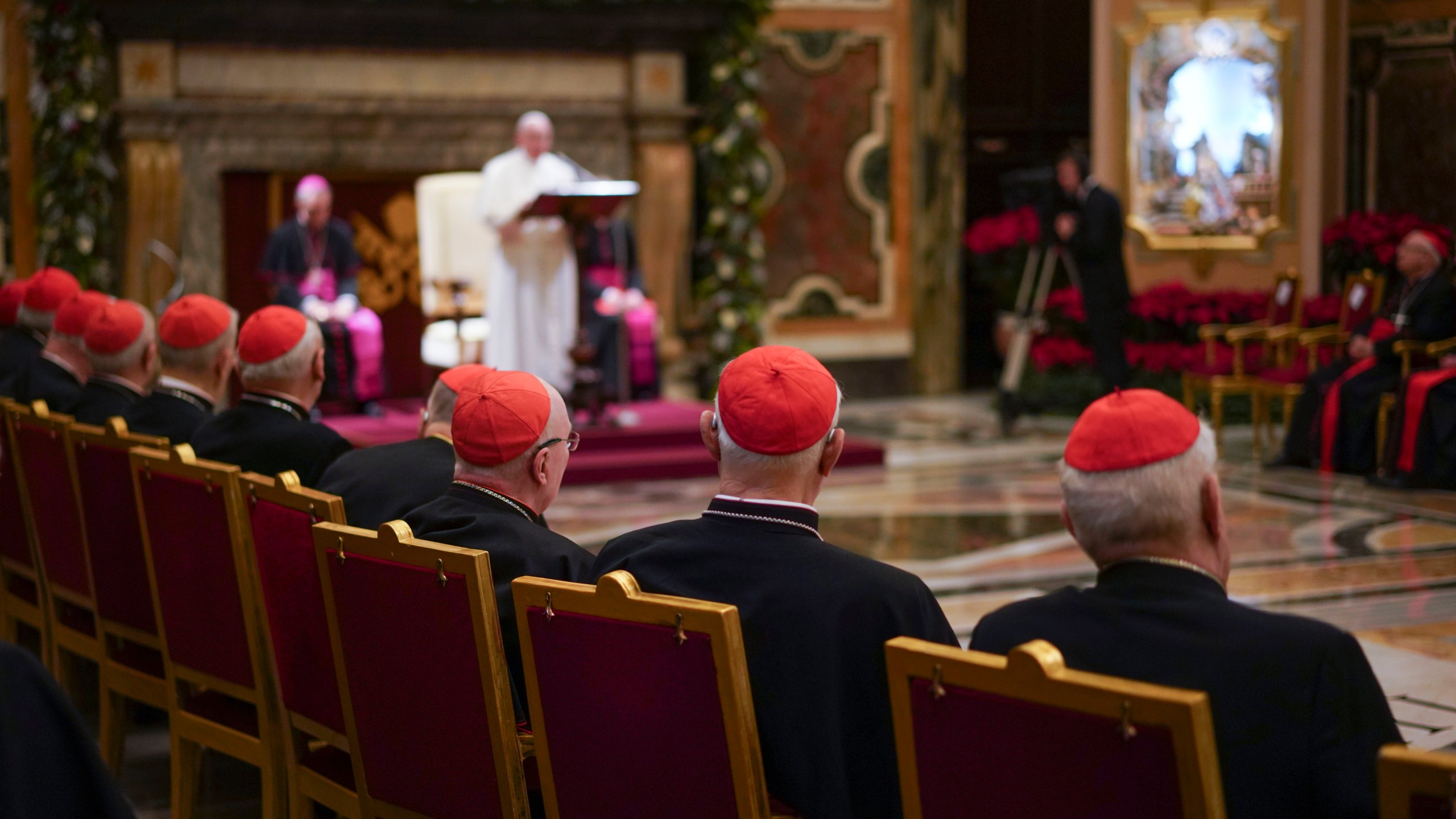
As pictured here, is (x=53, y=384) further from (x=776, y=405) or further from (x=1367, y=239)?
(x=1367, y=239)

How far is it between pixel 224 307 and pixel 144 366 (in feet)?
1.70

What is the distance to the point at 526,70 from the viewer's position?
32.2 ft

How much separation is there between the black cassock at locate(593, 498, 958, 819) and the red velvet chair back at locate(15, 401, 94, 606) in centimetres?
196

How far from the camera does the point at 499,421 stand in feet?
7.95

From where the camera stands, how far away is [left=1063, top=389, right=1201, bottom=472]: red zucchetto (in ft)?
5.63

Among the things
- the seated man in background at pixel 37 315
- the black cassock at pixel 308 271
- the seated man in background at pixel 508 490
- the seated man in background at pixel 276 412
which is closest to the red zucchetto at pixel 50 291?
the seated man in background at pixel 37 315

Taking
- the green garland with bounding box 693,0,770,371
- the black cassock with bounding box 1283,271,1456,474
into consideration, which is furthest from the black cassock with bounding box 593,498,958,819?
the green garland with bounding box 693,0,770,371

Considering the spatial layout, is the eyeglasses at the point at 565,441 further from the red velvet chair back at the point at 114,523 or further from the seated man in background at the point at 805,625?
the red velvet chair back at the point at 114,523

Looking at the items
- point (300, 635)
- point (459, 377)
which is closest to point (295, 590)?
point (300, 635)

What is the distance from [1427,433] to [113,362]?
5621 millimetres

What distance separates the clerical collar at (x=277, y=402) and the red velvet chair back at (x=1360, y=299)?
6087mm

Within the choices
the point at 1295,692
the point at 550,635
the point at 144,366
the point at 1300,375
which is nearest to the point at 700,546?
the point at 550,635

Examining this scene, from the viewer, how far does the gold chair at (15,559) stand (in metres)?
3.77

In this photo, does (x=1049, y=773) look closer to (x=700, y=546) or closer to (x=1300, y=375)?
(x=700, y=546)
